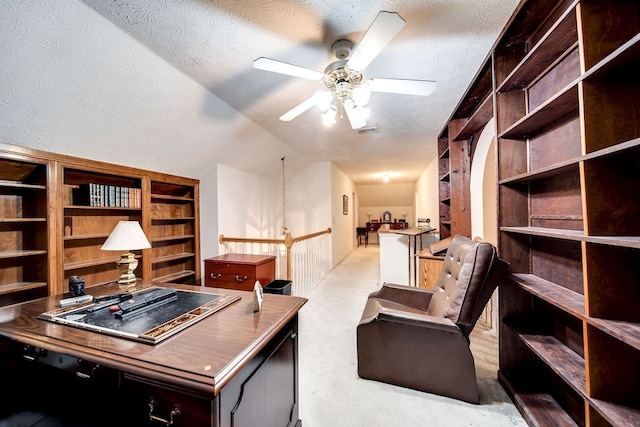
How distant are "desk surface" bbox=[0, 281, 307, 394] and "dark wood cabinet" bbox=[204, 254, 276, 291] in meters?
1.64

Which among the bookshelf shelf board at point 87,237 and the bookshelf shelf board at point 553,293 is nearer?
the bookshelf shelf board at point 553,293

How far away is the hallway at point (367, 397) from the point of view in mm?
1422

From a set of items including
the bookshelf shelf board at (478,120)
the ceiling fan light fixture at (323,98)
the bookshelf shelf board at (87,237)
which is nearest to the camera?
the ceiling fan light fixture at (323,98)

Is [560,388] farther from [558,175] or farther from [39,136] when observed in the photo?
[39,136]

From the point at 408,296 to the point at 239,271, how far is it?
1.85m

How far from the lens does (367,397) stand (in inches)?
63.1

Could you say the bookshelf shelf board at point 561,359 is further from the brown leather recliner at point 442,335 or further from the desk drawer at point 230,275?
the desk drawer at point 230,275

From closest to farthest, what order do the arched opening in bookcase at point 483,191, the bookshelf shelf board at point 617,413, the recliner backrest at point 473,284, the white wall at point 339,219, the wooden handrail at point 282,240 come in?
the bookshelf shelf board at point 617,413 → the recliner backrest at point 473,284 → the arched opening in bookcase at point 483,191 → the wooden handrail at point 282,240 → the white wall at point 339,219

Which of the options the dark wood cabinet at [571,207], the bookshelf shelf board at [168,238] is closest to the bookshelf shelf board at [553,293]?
the dark wood cabinet at [571,207]

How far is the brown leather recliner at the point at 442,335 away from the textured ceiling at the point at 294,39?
1.36 metres

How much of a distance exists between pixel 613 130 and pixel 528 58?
63cm

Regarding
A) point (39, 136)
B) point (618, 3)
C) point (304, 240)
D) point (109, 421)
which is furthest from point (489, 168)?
point (39, 136)

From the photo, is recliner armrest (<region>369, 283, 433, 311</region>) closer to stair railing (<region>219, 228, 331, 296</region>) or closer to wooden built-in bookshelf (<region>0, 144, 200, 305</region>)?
stair railing (<region>219, 228, 331, 296</region>)

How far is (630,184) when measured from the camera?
89 cm
